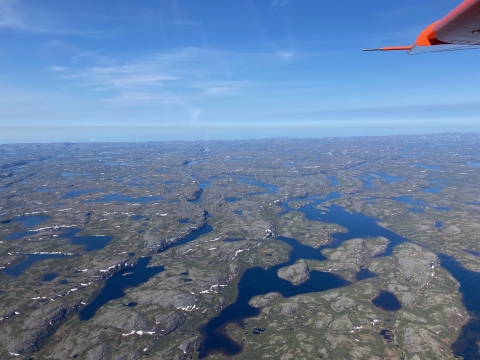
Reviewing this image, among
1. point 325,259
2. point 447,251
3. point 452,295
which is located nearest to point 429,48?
point 452,295

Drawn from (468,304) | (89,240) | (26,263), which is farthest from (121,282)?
(468,304)

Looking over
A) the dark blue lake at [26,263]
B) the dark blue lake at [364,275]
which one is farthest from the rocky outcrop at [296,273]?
the dark blue lake at [26,263]

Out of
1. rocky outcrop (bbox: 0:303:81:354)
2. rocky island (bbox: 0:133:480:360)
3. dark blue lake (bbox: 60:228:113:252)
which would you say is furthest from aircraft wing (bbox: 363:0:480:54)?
dark blue lake (bbox: 60:228:113:252)

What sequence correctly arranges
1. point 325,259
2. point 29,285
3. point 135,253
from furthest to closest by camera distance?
point 135,253
point 325,259
point 29,285

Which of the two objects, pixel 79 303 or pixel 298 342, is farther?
pixel 79 303

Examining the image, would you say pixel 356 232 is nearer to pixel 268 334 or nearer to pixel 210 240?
pixel 210 240
